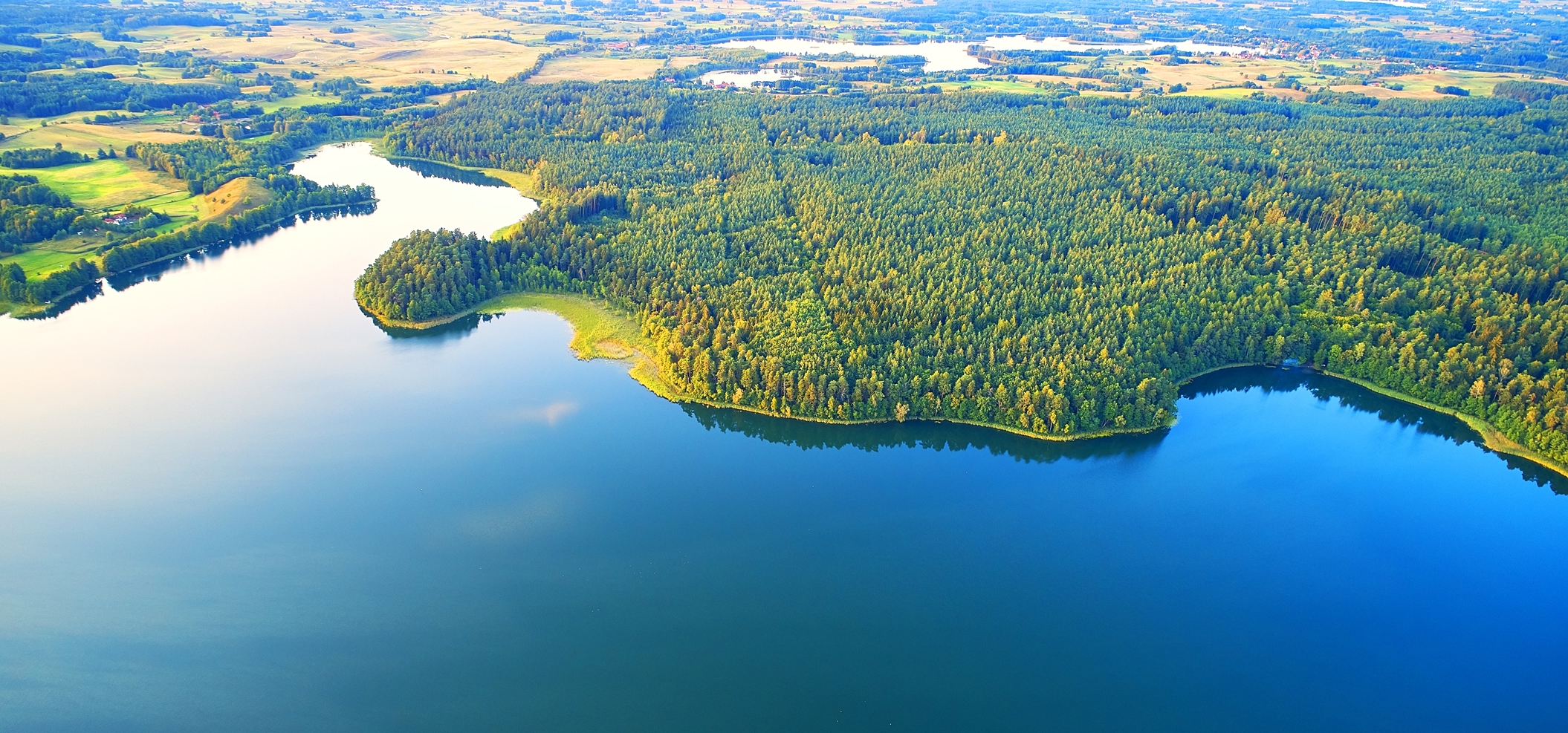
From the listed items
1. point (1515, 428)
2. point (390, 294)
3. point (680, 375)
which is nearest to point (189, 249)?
point (390, 294)

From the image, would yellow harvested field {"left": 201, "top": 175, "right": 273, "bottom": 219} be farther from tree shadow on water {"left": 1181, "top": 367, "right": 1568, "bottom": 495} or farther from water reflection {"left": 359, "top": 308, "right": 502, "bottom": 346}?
tree shadow on water {"left": 1181, "top": 367, "right": 1568, "bottom": 495}

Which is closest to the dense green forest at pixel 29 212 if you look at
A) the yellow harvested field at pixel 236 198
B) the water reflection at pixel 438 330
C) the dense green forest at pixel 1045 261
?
the yellow harvested field at pixel 236 198

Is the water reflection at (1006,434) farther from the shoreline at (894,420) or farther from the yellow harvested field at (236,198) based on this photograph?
the yellow harvested field at (236,198)

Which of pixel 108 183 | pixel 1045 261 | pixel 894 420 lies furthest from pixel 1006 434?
pixel 108 183

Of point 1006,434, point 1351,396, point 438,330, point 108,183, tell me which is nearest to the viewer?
point 1006,434

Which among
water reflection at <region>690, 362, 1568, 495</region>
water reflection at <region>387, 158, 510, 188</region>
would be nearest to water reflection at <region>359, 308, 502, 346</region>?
water reflection at <region>690, 362, 1568, 495</region>

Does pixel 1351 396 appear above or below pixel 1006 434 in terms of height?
below

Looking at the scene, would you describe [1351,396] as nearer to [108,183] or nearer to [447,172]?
[447,172]
